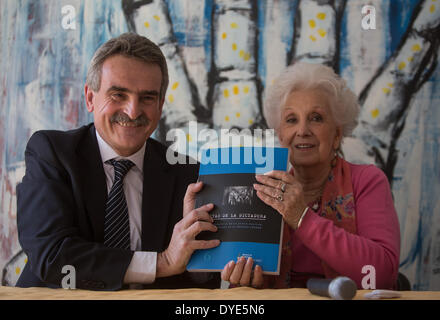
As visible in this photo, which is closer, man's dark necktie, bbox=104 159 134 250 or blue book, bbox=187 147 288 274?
blue book, bbox=187 147 288 274

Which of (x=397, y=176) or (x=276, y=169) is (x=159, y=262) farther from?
(x=397, y=176)

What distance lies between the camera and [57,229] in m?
1.74

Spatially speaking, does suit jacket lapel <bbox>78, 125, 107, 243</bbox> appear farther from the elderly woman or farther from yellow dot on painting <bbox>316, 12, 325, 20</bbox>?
yellow dot on painting <bbox>316, 12, 325, 20</bbox>

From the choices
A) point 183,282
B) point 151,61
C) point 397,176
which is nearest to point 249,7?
point 151,61

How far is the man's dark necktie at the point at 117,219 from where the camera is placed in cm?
193

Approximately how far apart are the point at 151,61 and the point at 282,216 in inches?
40.2

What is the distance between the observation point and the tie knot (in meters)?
2.07

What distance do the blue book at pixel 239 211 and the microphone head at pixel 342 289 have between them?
1.42 ft

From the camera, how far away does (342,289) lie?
1193 mm

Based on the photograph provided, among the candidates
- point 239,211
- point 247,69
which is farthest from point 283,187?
point 247,69

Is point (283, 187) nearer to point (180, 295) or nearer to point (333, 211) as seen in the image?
point (333, 211)

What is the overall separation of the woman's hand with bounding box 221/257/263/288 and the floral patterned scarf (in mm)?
370

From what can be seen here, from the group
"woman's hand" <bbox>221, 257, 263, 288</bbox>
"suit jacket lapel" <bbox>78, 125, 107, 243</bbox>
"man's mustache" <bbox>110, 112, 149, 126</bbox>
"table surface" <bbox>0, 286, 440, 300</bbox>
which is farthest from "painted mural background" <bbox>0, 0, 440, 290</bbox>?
"table surface" <bbox>0, 286, 440, 300</bbox>

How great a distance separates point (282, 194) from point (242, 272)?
34 cm
